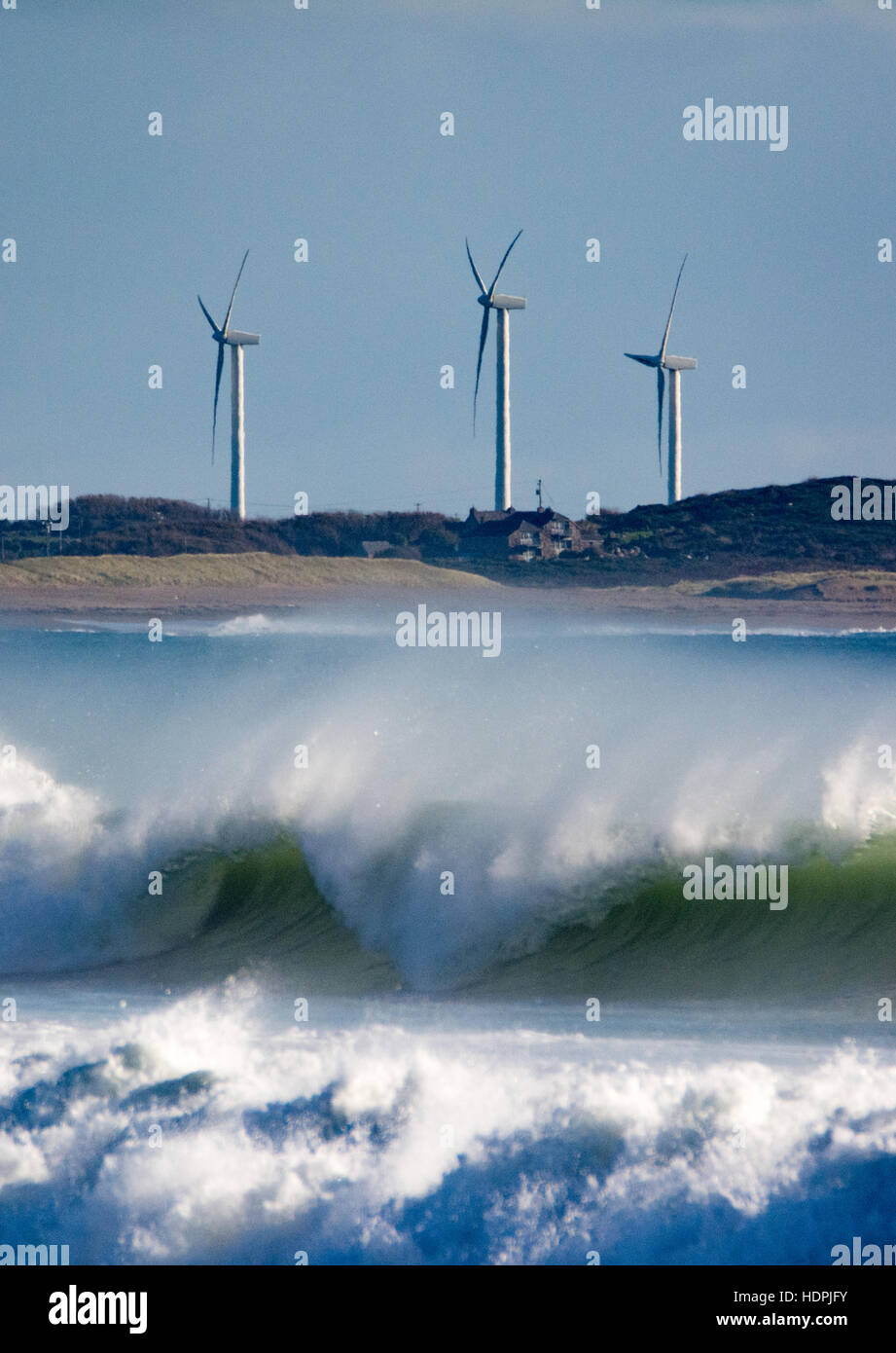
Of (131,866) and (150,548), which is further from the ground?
(150,548)

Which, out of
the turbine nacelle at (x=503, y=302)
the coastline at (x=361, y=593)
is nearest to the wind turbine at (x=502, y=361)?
the turbine nacelle at (x=503, y=302)

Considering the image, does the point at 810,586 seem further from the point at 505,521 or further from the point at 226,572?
the point at 226,572

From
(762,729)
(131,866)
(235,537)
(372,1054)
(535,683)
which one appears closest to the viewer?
(372,1054)

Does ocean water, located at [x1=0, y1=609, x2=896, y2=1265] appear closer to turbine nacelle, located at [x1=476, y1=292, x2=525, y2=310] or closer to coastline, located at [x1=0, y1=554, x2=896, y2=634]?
turbine nacelle, located at [x1=476, y1=292, x2=525, y2=310]

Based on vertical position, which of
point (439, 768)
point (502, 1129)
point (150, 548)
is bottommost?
point (502, 1129)

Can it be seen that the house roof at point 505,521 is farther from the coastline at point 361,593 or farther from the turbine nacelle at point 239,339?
the turbine nacelle at point 239,339

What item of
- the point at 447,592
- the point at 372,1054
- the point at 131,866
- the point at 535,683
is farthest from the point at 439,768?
the point at 447,592
